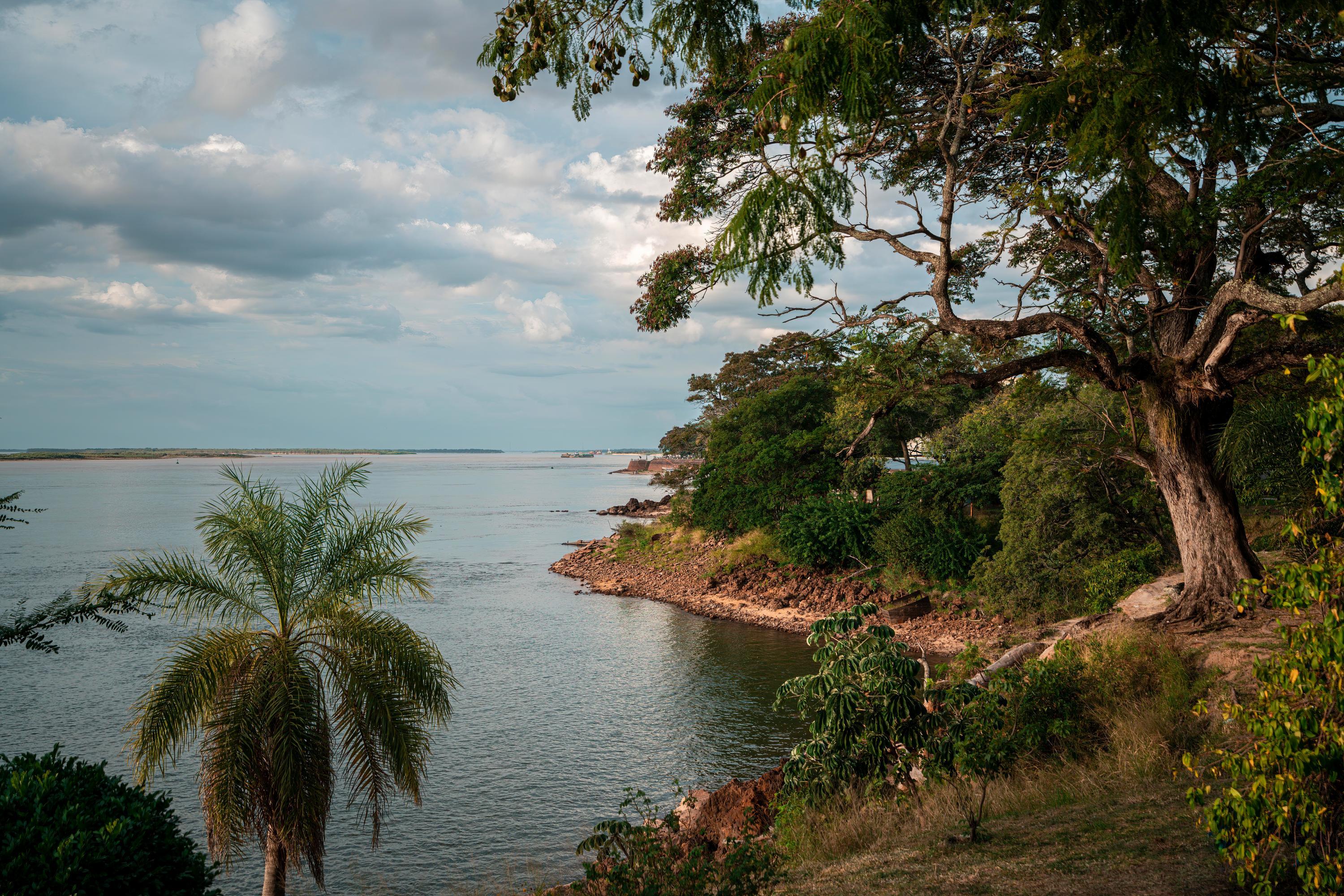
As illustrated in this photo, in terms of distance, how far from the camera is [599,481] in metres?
149

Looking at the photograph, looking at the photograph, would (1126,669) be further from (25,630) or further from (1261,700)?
(25,630)

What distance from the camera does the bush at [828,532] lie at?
1171 inches

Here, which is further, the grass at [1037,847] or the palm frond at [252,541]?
the palm frond at [252,541]

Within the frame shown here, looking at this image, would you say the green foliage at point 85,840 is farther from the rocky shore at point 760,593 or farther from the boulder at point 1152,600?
the rocky shore at point 760,593

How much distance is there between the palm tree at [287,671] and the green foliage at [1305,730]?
9.23m

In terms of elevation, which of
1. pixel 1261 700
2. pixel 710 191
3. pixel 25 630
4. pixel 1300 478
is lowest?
pixel 25 630

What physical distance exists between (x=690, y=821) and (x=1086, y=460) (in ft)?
39.9

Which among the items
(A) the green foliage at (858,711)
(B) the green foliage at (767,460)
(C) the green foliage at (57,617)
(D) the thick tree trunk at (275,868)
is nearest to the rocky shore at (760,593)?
(B) the green foliage at (767,460)

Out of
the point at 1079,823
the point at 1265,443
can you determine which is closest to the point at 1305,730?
the point at 1079,823

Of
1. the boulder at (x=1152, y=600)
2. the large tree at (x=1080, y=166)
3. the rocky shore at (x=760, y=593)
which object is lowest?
the rocky shore at (x=760, y=593)

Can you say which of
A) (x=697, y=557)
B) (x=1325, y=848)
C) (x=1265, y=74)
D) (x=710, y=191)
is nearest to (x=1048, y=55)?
(x=1265, y=74)

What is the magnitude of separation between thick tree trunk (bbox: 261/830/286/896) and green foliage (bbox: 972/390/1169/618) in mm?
16080

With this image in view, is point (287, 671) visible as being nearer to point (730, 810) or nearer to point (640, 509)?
point (730, 810)

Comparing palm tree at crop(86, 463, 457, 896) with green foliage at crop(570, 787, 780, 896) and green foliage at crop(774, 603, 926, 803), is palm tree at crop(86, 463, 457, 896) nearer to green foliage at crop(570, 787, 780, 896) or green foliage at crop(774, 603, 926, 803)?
Result: green foliage at crop(774, 603, 926, 803)
